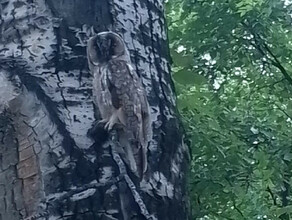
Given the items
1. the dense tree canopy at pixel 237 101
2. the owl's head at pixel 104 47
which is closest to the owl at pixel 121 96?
the owl's head at pixel 104 47

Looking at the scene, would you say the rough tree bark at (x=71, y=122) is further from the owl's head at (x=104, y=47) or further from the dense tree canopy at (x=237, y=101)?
the dense tree canopy at (x=237, y=101)

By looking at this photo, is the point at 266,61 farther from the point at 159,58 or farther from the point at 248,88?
the point at 159,58

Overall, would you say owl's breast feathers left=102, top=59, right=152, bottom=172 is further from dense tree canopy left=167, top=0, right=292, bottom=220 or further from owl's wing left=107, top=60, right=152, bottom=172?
dense tree canopy left=167, top=0, right=292, bottom=220

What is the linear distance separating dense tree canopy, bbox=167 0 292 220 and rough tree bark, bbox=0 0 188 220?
2.14m

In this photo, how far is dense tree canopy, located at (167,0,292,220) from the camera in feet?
15.9

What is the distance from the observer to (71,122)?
193 centimetres

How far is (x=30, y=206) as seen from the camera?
1.85 metres

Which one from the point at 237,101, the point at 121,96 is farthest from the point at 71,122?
the point at 237,101

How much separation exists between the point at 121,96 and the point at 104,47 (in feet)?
0.47

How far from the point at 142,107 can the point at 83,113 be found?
0.16 m

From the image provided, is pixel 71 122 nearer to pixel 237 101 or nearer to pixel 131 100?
pixel 131 100

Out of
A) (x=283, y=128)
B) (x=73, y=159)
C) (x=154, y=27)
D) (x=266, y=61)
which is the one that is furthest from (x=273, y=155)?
(x=73, y=159)

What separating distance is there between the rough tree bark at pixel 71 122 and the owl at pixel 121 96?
0.11ft

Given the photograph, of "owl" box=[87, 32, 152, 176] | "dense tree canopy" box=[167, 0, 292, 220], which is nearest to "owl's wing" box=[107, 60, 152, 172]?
"owl" box=[87, 32, 152, 176]
